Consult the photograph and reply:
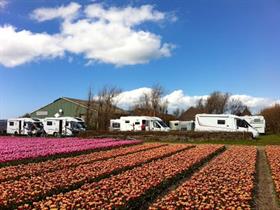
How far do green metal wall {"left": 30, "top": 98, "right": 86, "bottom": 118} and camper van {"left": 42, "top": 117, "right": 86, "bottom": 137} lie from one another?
944 inches

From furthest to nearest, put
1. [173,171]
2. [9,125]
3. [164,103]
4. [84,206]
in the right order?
[164,103], [9,125], [173,171], [84,206]

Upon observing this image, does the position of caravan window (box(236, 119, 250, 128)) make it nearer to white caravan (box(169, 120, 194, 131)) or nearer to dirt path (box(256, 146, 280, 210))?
white caravan (box(169, 120, 194, 131))

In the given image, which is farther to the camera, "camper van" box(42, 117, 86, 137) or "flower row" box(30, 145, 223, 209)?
"camper van" box(42, 117, 86, 137)

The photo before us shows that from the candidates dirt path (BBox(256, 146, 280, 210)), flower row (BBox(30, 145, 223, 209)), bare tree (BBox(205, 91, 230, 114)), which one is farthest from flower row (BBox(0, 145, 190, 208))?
bare tree (BBox(205, 91, 230, 114))

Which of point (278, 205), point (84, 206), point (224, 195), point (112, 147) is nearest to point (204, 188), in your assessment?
point (224, 195)

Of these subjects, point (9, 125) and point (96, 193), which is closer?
point (96, 193)

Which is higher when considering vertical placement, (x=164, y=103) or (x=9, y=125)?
(x=164, y=103)

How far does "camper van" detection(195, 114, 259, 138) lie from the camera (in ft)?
169

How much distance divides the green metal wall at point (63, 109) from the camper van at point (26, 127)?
22.4 meters

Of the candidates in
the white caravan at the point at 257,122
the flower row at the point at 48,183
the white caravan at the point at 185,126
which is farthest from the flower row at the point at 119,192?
the white caravan at the point at 185,126

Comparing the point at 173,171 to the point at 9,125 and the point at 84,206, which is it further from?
the point at 9,125

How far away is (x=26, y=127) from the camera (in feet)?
197

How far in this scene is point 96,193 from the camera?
11.1 meters

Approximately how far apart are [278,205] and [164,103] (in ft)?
274
